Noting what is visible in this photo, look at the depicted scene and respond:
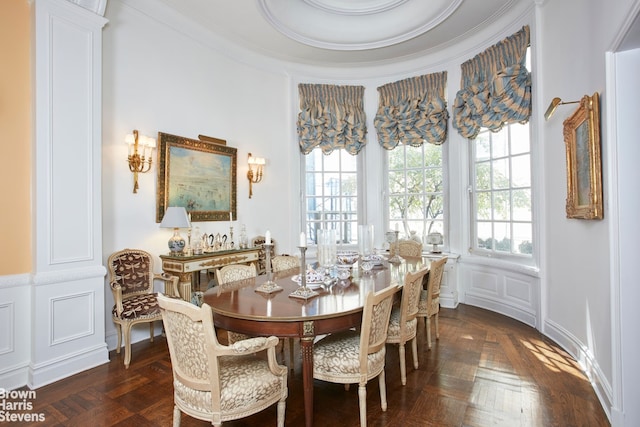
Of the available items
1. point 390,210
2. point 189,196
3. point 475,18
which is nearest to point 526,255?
point 390,210

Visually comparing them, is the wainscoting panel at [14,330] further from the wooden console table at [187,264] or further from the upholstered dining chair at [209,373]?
the upholstered dining chair at [209,373]

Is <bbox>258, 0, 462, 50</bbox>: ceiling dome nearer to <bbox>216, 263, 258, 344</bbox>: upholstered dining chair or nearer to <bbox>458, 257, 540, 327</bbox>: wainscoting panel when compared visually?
<bbox>216, 263, 258, 344</bbox>: upholstered dining chair

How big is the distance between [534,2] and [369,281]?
3.51 meters

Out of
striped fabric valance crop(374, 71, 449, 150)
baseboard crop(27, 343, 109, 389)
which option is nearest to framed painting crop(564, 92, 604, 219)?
striped fabric valance crop(374, 71, 449, 150)

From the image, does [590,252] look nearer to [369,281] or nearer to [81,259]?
[369,281]

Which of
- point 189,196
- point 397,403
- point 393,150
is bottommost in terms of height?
point 397,403

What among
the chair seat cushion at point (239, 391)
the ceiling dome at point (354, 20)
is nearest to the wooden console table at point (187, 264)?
the chair seat cushion at point (239, 391)

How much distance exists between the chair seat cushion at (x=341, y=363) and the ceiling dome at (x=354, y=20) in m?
3.79

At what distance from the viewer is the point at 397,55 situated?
5113 millimetres

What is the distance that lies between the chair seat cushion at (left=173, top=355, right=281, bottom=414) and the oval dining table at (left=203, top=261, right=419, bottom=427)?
0.61 ft

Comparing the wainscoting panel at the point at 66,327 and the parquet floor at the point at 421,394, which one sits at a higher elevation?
the wainscoting panel at the point at 66,327

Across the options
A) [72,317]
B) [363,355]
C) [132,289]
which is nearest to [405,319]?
[363,355]

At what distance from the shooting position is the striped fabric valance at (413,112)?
4.79 metres

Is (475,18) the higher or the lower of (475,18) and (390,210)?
the higher
